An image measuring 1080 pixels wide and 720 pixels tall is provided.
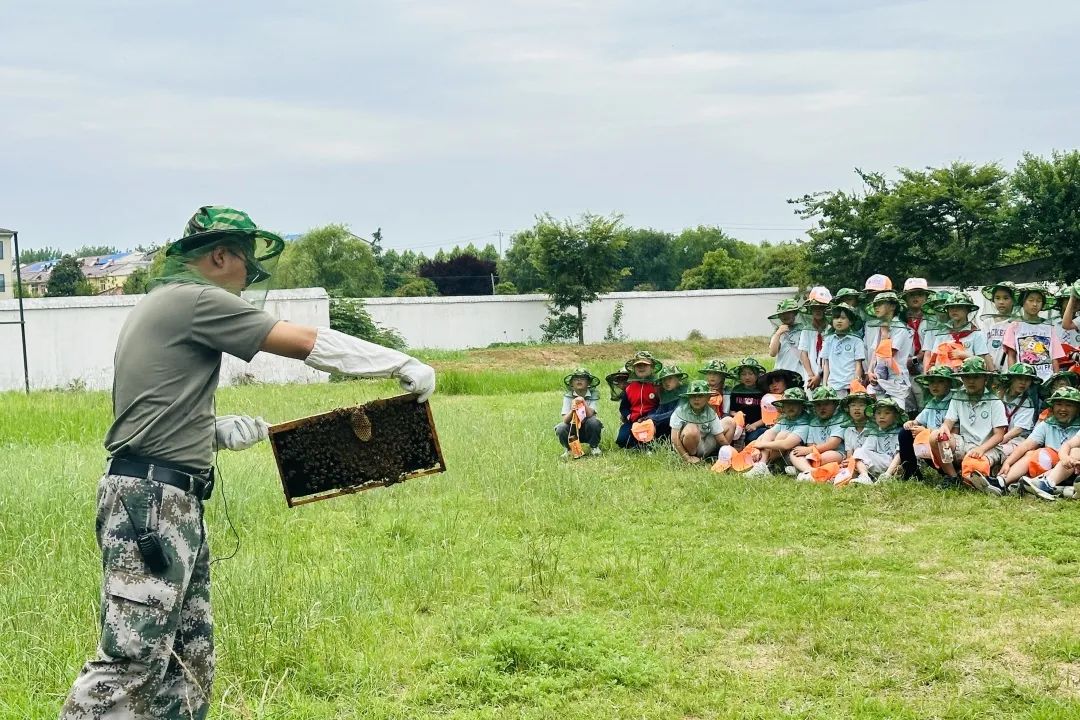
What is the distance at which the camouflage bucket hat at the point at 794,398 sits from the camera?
1164 centimetres

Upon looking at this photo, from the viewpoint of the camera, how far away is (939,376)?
10633mm

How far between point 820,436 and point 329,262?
41.4 m

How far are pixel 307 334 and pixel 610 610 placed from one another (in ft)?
10.8

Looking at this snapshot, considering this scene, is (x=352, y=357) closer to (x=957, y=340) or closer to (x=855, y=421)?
(x=855, y=421)

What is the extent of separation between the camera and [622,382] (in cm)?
1372

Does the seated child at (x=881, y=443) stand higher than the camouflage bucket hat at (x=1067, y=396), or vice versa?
the camouflage bucket hat at (x=1067, y=396)

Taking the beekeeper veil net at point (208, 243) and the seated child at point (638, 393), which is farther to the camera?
the seated child at point (638, 393)

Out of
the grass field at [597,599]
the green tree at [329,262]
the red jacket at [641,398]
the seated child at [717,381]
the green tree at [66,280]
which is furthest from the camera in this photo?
the green tree at [66,280]

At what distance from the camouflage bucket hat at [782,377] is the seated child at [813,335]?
0.11m

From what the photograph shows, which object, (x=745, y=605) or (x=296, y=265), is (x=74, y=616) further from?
(x=296, y=265)

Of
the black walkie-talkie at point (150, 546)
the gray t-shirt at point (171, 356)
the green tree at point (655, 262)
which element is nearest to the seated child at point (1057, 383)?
the gray t-shirt at point (171, 356)

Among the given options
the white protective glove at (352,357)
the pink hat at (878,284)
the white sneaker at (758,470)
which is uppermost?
the pink hat at (878,284)

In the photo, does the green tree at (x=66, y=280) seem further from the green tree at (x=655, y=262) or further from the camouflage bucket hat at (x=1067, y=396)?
the camouflage bucket hat at (x=1067, y=396)

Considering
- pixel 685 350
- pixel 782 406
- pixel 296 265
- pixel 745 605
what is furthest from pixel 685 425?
pixel 296 265
